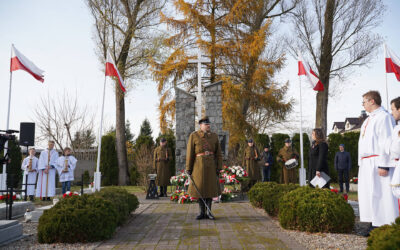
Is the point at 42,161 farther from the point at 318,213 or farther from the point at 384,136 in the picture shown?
the point at 384,136

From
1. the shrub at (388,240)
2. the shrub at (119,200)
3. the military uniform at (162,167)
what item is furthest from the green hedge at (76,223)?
the military uniform at (162,167)

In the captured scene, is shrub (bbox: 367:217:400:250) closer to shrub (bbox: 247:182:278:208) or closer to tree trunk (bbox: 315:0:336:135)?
shrub (bbox: 247:182:278:208)

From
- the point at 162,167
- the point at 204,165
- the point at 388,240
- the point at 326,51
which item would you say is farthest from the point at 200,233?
the point at 326,51

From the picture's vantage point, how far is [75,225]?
4945 millimetres

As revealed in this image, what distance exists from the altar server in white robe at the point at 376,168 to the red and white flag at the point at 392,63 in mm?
6960

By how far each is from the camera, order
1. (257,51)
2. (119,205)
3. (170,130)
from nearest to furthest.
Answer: (119,205)
(257,51)
(170,130)

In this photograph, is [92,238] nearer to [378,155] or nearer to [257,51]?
[378,155]

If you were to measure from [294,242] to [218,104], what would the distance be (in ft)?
26.7

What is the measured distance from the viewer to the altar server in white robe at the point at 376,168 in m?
4.70

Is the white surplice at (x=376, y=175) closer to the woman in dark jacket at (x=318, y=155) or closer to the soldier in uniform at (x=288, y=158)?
the woman in dark jacket at (x=318, y=155)

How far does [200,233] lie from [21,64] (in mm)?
9333

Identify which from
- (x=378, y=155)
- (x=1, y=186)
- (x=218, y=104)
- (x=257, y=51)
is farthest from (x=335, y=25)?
(x=1, y=186)

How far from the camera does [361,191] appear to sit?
16.6ft

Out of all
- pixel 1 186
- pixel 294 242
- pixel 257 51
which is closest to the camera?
pixel 294 242
